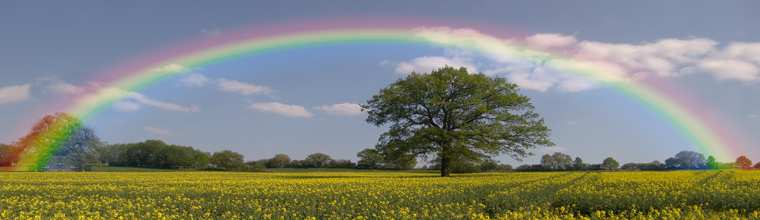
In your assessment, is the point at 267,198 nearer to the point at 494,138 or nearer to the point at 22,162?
the point at 494,138

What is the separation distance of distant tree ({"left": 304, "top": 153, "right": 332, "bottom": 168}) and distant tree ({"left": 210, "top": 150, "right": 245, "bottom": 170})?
1645 centimetres

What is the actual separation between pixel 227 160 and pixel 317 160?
64.9 feet

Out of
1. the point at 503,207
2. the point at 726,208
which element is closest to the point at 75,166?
the point at 503,207

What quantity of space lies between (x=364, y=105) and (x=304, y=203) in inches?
963

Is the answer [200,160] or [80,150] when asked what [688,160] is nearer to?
[200,160]

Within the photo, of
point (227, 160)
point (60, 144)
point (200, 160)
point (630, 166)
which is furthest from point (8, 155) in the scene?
point (630, 166)

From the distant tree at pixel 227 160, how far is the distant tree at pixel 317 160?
16.5 metres

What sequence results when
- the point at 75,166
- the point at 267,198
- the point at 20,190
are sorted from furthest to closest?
the point at 75,166, the point at 20,190, the point at 267,198

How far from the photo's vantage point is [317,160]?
90.6 m

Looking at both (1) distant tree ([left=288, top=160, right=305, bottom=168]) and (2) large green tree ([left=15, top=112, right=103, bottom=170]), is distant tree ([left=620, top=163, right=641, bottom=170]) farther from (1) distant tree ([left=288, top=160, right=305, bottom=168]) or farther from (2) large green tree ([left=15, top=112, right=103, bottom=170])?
(2) large green tree ([left=15, top=112, right=103, bottom=170])

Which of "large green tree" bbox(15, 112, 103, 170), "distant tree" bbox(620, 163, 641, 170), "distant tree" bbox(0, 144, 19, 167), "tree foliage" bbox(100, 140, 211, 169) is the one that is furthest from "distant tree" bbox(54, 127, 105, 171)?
"distant tree" bbox(620, 163, 641, 170)

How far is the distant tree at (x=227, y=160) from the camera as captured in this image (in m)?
73.8

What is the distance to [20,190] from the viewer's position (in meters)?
17.0

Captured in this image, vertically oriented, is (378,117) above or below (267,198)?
above
